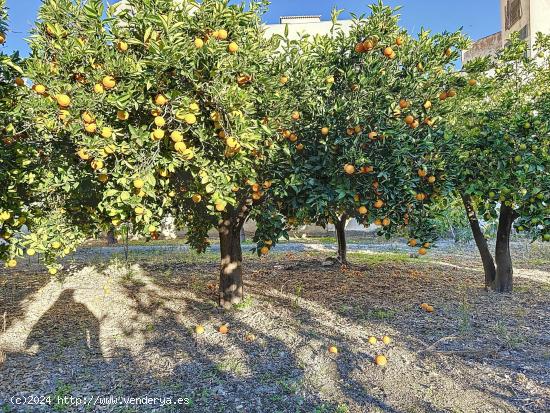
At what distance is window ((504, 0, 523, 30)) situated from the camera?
23352 mm

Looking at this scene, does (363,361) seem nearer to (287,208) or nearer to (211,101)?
(287,208)

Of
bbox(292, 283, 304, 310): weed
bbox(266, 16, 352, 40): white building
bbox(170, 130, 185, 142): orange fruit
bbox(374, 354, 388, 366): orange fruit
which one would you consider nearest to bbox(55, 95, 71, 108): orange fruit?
bbox(170, 130, 185, 142): orange fruit

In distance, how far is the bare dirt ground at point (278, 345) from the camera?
3.35 m

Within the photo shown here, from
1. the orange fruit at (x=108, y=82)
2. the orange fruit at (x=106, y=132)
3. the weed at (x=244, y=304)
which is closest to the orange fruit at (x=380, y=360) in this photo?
the weed at (x=244, y=304)

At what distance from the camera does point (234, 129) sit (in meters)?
3.15

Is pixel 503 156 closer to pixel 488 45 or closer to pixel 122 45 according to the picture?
pixel 122 45

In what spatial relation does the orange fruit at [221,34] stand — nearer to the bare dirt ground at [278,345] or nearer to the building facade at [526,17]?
the bare dirt ground at [278,345]

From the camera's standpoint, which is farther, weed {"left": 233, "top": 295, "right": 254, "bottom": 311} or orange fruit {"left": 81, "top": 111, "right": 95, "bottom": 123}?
weed {"left": 233, "top": 295, "right": 254, "bottom": 311}

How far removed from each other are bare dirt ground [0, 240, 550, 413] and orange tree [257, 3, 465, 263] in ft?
4.02

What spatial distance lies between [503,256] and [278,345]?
173 inches

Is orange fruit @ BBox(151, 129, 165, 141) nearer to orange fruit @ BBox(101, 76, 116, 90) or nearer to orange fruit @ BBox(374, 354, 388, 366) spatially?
orange fruit @ BBox(101, 76, 116, 90)

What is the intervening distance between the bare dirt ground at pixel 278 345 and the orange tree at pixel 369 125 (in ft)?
4.02

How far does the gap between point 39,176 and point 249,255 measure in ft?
25.8

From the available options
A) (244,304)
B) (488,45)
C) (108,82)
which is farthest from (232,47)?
(488,45)
